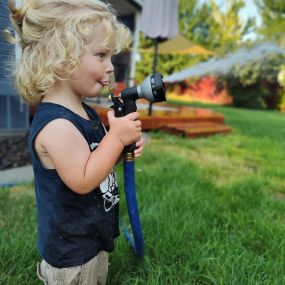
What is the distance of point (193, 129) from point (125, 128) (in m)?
5.20

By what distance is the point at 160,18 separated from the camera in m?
6.62

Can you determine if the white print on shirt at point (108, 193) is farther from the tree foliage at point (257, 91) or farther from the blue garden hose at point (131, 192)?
the tree foliage at point (257, 91)

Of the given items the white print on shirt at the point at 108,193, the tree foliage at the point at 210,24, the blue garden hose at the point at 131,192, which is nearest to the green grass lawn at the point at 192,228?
the blue garden hose at the point at 131,192

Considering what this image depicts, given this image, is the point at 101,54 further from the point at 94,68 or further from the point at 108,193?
the point at 108,193

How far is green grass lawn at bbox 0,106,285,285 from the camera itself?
187 cm

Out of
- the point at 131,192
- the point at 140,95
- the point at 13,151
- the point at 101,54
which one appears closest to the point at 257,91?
the point at 13,151

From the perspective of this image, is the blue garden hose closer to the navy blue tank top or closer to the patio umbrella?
the navy blue tank top

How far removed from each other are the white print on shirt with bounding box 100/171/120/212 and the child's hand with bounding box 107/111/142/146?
0.77ft

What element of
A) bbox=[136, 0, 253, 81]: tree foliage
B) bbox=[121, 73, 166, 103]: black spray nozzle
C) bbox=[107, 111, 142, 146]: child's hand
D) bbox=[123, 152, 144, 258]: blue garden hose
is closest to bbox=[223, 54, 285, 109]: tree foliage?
bbox=[136, 0, 253, 81]: tree foliage

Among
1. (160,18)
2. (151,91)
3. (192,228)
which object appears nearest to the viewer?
(151,91)

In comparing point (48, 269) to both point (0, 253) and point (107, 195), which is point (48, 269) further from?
point (0, 253)

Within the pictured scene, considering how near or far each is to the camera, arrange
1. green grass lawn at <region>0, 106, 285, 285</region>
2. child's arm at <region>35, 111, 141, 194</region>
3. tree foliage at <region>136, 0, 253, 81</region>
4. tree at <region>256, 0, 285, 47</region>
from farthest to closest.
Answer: tree foliage at <region>136, 0, 253, 81</region> → tree at <region>256, 0, 285, 47</region> → green grass lawn at <region>0, 106, 285, 285</region> → child's arm at <region>35, 111, 141, 194</region>

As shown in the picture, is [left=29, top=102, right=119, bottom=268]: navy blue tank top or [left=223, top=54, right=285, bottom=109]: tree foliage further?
[left=223, top=54, right=285, bottom=109]: tree foliage

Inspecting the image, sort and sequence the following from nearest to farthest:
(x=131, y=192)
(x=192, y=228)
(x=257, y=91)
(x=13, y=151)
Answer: (x=131, y=192) → (x=192, y=228) → (x=13, y=151) → (x=257, y=91)
